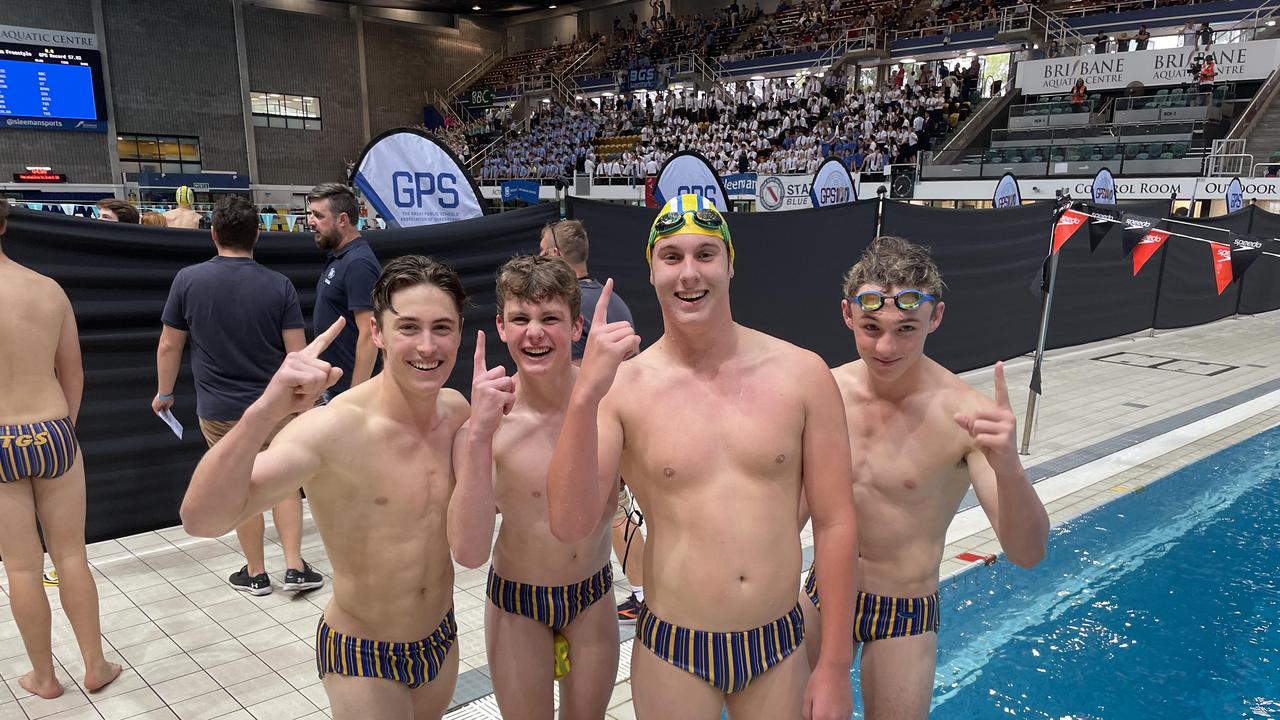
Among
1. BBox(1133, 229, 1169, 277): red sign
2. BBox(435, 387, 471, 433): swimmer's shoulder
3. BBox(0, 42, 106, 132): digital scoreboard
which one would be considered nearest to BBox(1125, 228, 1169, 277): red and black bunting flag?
BBox(1133, 229, 1169, 277): red sign

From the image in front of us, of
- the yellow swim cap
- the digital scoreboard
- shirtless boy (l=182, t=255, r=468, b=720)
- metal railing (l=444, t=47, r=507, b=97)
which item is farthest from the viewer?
metal railing (l=444, t=47, r=507, b=97)

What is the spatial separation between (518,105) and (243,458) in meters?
37.2

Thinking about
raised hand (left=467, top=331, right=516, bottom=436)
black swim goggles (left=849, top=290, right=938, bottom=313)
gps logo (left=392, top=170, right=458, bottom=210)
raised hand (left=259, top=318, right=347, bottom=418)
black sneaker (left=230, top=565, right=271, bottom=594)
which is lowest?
black sneaker (left=230, top=565, right=271, bottom=594)

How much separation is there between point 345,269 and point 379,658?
8.40 feet

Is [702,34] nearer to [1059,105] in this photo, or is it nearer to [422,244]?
[1059,105]

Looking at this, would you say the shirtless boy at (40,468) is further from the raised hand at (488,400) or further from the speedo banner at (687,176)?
the speedo banner at (687,176)

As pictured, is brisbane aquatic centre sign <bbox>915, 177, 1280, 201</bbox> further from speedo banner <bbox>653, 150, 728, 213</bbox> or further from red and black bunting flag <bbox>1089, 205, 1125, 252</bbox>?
speedo banner <bbox>653, 150, 728, 213</bbox>

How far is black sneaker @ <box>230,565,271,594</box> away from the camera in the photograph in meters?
4.20

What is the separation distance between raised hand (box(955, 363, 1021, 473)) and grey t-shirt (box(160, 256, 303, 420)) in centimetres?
335

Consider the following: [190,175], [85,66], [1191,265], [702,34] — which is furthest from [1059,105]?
[85,66]

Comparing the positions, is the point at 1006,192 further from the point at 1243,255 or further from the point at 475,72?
the point at 475,72

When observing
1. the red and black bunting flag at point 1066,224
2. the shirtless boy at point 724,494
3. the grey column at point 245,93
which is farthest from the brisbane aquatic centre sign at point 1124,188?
the grey column at point 245,93

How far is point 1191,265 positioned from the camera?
12.9 metres

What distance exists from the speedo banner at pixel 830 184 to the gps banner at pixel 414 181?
5008mm
